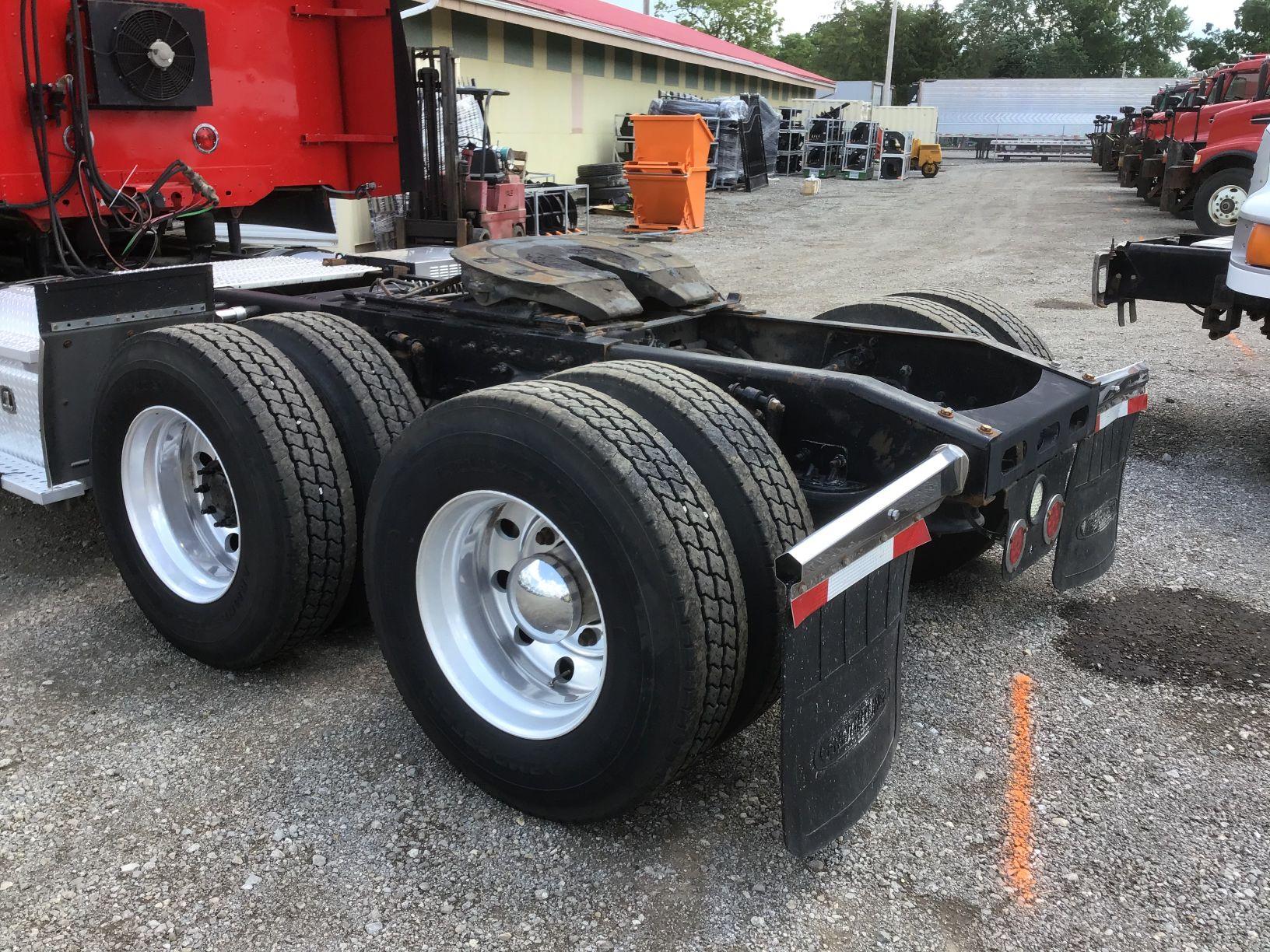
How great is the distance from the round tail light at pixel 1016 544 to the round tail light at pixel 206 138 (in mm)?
4058

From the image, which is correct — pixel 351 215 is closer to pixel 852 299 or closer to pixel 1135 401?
pixel 1135 401

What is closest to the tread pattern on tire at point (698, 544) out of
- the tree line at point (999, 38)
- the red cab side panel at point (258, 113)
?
the red cab side panel at point (258, 113)

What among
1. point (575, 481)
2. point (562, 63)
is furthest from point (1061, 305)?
point (562, 63)

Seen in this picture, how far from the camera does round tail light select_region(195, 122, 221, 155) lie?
490 cm

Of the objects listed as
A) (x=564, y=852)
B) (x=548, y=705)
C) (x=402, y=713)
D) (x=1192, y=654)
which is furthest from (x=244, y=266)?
(x=1192, y=654)

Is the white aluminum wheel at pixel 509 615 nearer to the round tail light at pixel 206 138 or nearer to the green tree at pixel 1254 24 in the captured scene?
the round tail light at pixel 206 138

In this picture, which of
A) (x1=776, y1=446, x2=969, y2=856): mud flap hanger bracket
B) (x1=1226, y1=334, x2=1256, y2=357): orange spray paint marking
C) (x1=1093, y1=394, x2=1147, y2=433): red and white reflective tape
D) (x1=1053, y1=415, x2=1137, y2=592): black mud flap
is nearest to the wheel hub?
(x1=776, y1=446, x2=969, y2=856): mud flap hanger bracket

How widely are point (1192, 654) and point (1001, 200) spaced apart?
2335 cm

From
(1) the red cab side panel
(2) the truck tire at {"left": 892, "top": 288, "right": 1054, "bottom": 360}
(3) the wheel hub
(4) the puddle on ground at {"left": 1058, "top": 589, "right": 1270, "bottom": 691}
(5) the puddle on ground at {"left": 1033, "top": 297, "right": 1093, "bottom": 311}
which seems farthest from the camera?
(5) the puddle on ground at {"left": 1033, "top": 297, "right": 1093, "bottom": 311}

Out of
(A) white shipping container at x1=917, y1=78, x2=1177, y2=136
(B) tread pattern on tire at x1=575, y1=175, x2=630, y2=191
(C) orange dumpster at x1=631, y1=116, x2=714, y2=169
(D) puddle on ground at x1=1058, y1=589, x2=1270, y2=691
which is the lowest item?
(D) puddle on ground at x1=1058, y1=589, x2=1270, y2=691

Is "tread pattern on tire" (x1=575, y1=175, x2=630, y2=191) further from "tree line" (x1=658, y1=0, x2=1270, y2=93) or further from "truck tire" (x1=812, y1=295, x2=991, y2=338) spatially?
"tree line" (x1=658, y1=0, x2=1270, y2=93)

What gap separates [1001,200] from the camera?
81.3 ft

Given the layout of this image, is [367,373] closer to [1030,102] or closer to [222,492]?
[222,492]

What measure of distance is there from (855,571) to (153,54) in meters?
3.95
